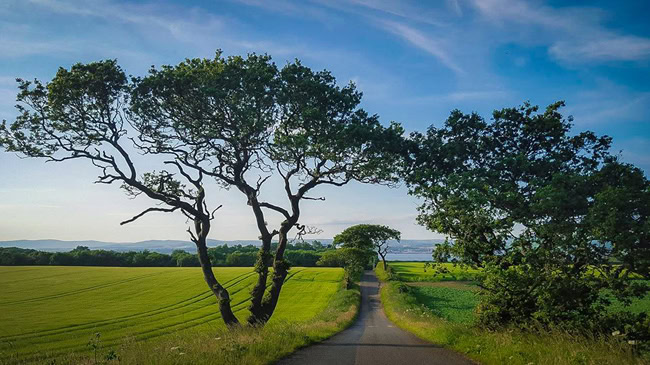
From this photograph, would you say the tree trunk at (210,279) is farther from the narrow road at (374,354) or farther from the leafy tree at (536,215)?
the leafy tree at (536,215)

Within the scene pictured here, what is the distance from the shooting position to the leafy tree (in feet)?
38.3

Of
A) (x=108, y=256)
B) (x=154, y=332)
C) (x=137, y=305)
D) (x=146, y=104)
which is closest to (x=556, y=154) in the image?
(x=146, y=104)

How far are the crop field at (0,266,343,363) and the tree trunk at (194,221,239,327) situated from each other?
160 inches

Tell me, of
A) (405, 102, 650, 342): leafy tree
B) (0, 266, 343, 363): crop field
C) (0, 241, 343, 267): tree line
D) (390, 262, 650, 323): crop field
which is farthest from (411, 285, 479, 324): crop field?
(0, 241, 343, 267): tree line

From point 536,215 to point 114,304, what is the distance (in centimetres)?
5207

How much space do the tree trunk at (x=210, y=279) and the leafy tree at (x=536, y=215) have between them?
9571 millimetres

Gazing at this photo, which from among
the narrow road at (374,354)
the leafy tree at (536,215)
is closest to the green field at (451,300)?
the leafy tree at (536,215)

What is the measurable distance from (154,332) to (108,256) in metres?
86.5

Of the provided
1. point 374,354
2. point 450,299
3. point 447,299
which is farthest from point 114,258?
point 374,354

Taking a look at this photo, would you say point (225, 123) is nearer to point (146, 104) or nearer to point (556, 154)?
point (146, 104)

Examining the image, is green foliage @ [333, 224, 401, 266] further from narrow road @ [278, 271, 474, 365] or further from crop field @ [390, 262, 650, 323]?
narrow road @ [278, 271, 474, 365]

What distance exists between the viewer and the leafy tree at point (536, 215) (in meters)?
11.7

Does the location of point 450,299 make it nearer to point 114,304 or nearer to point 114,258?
point 114,304

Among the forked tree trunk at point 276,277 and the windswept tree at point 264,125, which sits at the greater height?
the windswept tree at point 264,125
